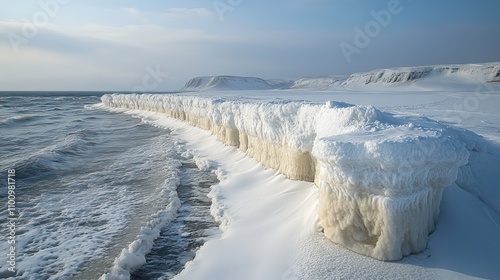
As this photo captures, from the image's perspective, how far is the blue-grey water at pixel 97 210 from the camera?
15.0 ft

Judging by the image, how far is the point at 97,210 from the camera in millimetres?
6480

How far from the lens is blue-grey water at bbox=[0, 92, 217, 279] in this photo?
4.56 meters

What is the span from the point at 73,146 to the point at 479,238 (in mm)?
13985

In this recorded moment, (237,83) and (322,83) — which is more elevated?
(322,83)

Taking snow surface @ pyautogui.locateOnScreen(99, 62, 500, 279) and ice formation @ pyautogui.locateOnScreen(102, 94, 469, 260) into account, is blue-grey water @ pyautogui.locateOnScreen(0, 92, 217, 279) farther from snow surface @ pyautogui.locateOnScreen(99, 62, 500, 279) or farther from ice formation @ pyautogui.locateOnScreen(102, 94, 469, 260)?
ice formation @ pyautogui.locateOnScreen(102, 94, 469, 260)

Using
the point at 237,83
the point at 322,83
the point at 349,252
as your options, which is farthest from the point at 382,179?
the point at 237,83

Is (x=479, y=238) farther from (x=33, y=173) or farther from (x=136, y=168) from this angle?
(x=33, y=173)

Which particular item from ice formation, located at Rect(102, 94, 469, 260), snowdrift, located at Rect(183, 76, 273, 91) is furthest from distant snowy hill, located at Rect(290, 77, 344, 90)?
ice formation, located at Rect(102, 94, 469, 260)

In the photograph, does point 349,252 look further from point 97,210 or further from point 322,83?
point 322,83

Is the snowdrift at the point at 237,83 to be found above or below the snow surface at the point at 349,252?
above

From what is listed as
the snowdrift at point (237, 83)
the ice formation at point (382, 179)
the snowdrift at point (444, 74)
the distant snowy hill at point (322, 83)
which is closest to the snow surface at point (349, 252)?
the ice formation at point (382, 179)

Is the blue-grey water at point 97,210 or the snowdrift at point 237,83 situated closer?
the blue-grey water at point 97,210

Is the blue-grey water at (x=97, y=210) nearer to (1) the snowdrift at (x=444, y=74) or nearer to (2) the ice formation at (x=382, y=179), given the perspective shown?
(2) the ice formation at (x=382, y=179)

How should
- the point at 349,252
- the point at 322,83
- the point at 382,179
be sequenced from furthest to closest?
the point at 322,83, the point at 349,252, the point at 382,179
